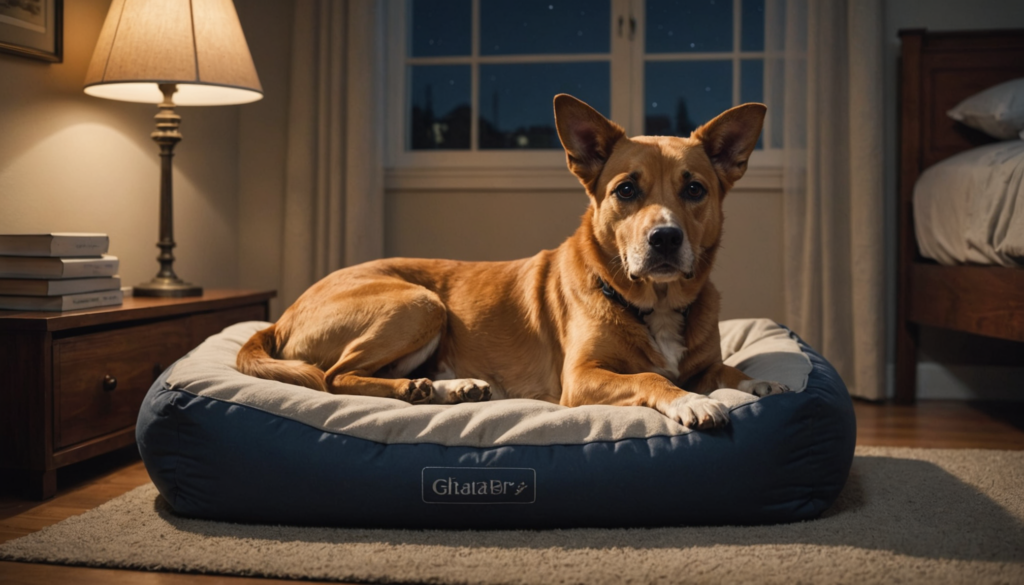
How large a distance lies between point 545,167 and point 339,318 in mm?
1959

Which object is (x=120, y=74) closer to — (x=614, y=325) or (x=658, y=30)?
(x=614, y=325)

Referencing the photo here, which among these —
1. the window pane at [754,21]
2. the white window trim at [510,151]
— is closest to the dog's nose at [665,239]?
the white window trim at [510,151]

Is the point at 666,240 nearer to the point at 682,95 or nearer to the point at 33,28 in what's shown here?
the point at 33,28

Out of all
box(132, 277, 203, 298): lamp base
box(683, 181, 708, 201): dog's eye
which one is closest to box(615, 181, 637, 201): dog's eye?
box(683, 181, 708, 201): dog's eye

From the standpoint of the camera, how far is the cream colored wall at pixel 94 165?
2.59 metres

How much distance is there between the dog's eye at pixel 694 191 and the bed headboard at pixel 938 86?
6.39ft

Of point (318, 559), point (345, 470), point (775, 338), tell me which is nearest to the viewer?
point (318, 559)

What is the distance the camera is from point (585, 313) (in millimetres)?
2135

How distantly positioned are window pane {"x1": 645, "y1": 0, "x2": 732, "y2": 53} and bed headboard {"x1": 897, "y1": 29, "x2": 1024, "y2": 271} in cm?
95

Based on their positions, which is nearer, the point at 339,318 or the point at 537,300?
the point at 339,318

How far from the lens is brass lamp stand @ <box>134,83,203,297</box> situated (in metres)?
2.91

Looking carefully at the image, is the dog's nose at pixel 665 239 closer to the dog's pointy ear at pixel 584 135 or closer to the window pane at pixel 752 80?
the dog's pointy ear at pixel 584 135

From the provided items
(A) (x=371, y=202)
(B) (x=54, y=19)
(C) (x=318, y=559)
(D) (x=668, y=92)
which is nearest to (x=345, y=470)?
(C) (x=318, y=559)

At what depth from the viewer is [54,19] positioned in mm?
2672
